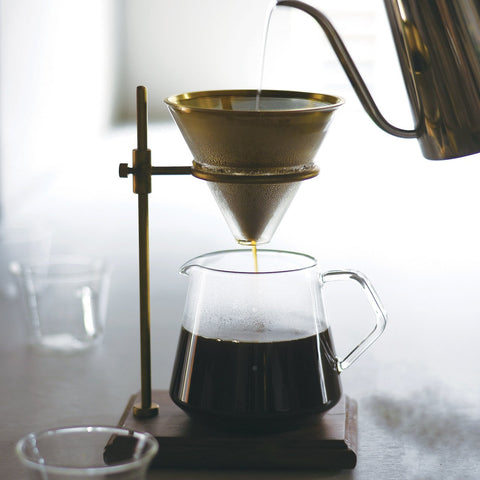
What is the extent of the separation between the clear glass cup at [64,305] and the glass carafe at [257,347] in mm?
321

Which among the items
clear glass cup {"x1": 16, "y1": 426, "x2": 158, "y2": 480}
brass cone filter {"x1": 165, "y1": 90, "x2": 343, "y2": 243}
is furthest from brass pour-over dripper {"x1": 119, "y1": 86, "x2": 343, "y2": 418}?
clear glass cup {"x1": 16, "y1": 426, "x2": 158, "y2": 480}

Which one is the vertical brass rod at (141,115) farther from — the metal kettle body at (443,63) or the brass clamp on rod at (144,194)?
the metal kettle body at (443,63)

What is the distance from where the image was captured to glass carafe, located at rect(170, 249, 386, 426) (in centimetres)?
71

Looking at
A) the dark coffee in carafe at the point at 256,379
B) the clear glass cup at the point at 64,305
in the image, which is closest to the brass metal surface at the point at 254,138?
the dark coffee in carafe at the point at 256,379

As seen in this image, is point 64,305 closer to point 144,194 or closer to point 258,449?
point 144,194

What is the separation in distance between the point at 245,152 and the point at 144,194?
0.14m

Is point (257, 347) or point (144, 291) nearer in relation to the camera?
point (257, 347)

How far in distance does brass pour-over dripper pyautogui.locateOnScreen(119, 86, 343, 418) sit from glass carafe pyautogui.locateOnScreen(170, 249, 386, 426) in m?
0.06

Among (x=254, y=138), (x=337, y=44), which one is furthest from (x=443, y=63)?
(x=254, y=138)

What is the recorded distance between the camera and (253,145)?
71 cm

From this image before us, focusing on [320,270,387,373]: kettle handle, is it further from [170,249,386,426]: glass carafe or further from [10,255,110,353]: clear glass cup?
[10,255,110,353]: clear glass cup

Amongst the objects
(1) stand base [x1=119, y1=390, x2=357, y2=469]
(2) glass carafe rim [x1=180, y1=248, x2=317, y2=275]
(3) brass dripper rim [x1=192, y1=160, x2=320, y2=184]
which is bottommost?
(1) stand base [x1=119, y1=390, x2=357, y2=469]

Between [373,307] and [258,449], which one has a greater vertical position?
[373,307]

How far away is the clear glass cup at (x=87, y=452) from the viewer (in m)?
0.51
